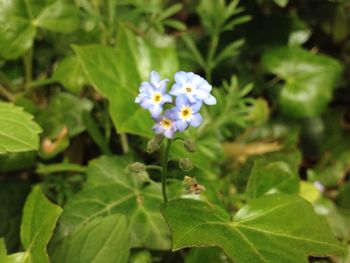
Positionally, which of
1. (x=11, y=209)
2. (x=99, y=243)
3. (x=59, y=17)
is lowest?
(x=11, y=209)

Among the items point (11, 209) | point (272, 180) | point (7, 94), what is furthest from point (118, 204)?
point (7, 94)

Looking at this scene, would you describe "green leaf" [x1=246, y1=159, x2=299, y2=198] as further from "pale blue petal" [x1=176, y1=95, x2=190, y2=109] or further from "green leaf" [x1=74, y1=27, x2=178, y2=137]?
"pale blue petal" [x1=176, y1=95, x2=190, y2=109]

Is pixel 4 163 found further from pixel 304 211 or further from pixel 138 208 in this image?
pixel 304 211

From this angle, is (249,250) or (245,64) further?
(245,64)

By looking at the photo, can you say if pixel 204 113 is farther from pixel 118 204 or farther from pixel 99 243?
pixel 99 243

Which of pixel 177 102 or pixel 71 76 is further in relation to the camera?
pixel 71 76

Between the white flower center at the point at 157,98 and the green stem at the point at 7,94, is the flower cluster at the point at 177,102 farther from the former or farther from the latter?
the green stem at the point at 7,94

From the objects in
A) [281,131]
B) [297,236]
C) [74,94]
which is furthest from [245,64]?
[297,236]
